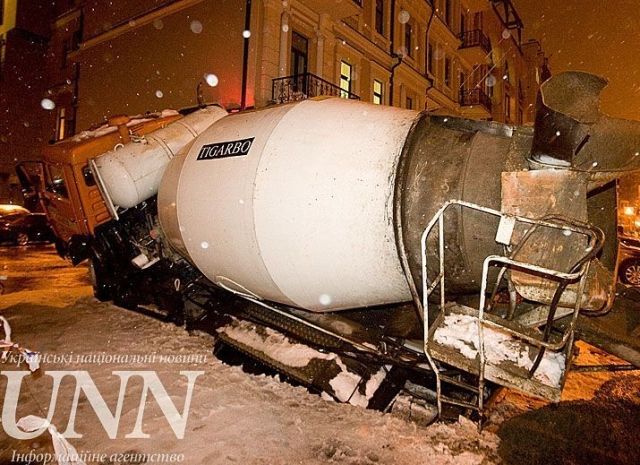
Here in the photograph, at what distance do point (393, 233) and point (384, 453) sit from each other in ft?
5.33

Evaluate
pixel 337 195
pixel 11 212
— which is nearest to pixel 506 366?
pixel 337 195

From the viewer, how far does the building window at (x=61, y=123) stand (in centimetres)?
2080

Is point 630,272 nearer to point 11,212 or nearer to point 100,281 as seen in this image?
point 100,281

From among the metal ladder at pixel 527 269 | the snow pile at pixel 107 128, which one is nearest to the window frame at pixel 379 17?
the snow pile at pixel 107 128

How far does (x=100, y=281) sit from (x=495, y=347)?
19.7ft

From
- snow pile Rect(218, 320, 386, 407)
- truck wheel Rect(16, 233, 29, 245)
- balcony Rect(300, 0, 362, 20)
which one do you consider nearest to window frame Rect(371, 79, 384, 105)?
balcony Rect(300, 0, 362, 20)

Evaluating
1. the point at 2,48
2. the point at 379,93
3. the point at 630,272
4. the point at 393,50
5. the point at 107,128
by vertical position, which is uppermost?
the point at 2,48

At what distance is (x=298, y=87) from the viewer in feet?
42.9

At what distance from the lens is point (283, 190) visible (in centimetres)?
342

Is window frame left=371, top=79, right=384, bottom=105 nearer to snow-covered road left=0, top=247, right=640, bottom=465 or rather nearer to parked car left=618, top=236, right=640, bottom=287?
parked car left=618, top=236, right=640, bottom=287

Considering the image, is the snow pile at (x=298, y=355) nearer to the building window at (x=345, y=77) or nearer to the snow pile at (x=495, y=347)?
the snow pile at (x=495, y=347)

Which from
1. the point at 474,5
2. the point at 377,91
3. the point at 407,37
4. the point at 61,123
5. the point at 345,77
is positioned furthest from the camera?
the point at 474,5

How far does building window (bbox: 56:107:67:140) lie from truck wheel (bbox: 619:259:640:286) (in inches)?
947

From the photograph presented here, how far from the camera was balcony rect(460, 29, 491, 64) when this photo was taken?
2409cm
